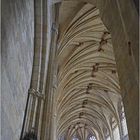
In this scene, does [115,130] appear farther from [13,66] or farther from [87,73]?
[13,66]

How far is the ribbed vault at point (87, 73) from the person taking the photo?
14.2m

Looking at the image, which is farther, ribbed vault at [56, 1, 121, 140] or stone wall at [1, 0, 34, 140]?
ribbed vault at [56, 1, 121, 140]

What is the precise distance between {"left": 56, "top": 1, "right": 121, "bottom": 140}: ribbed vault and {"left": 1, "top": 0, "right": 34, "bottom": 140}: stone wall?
7.32 meters

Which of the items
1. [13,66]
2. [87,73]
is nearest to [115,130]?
[87,73]

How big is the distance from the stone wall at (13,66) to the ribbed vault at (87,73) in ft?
24.0

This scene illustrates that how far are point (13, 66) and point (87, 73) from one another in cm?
1553

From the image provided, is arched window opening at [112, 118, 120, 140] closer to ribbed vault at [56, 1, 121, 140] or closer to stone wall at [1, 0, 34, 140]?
ribbed vault at [56, 1, 121, 140]

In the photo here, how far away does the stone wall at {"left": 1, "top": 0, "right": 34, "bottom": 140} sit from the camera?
14.9 ft

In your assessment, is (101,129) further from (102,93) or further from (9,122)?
(9,122)

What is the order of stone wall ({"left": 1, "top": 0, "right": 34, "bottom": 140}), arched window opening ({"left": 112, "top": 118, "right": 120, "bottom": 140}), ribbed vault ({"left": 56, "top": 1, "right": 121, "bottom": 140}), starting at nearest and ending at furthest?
stone wall ({"left": 1, "top": 0, "right": 34, "bottom": 140}), ribbed vault ({"left": 56, "top": 1, "right": 121, "bottom": 140}), arched window opening ({"left": 112, "top": 118, "right": 120, "bottom": 140})

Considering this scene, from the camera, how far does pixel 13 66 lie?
5.20 meters

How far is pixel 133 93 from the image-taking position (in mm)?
4332

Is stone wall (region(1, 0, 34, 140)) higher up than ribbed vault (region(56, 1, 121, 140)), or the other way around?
ribbed vault (region(56, 1, 121, 140))

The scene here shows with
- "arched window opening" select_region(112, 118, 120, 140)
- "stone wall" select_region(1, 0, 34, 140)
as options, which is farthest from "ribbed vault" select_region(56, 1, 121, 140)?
"stone wall" select_region(1, 0, 34, 140)
